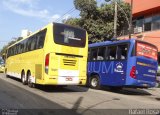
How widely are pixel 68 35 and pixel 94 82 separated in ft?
17.3

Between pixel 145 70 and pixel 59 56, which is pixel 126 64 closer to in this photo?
pixel 145 70

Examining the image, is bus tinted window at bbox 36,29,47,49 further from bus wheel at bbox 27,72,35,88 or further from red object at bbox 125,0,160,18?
red object at bbox 125,0,160,18

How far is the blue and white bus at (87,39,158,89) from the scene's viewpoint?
58.6 feet

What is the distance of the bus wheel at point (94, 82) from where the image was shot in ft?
68.9

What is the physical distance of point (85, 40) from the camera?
59.0 ft

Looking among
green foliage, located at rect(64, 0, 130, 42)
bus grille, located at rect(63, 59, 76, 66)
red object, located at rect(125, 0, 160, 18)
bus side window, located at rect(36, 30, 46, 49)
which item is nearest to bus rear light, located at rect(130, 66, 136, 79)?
bus grille, located at rect(63, 59, 76, 66)

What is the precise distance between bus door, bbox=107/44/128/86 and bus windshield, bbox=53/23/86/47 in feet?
7.20

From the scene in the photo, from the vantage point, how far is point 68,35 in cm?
1723

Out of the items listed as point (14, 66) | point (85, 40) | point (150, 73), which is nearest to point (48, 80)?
point (85, 40)

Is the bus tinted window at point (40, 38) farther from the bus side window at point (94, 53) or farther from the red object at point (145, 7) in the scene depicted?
the red object at point (145, 7)

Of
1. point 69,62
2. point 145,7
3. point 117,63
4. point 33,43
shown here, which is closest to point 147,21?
point 145,7

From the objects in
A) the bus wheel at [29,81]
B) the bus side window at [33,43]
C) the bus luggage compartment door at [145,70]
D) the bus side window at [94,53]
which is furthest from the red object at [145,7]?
the bus wheel at [29,81]

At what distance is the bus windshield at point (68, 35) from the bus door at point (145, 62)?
299 cm

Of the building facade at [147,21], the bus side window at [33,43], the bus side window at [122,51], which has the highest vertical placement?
the building facade at [147,21]
